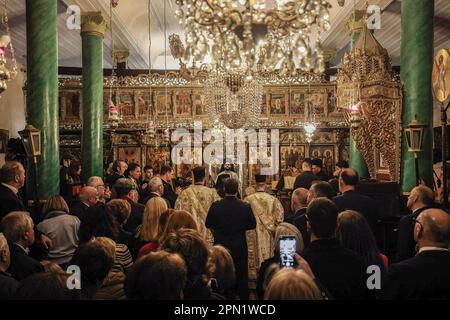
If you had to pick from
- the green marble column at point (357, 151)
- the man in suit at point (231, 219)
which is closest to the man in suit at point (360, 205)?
the man in suit at point (231, 219)

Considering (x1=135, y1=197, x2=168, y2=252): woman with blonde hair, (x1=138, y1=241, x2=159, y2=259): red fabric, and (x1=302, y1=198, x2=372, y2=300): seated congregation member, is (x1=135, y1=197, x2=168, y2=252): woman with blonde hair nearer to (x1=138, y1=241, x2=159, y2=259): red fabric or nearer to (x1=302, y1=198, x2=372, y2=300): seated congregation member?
(x1=138, y1=241, x2=159, y2=259): red fabric

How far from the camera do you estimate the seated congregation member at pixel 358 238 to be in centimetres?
346

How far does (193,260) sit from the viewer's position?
2.86m

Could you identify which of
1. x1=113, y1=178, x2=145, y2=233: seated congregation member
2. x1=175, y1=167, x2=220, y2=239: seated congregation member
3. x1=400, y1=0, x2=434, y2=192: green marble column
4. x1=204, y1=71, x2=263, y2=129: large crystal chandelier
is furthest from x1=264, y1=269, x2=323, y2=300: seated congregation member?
x1=204, y1=71, x2=263, y2=129: large crystal chandelier

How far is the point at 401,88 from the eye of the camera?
7.70m

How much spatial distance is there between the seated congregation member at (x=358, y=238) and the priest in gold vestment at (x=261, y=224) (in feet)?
11.1

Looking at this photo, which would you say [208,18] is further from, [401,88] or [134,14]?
[134,14]

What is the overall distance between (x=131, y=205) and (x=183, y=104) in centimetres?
1064

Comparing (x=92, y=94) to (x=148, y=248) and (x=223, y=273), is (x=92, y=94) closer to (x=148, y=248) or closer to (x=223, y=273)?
A: (x=148, y=248)

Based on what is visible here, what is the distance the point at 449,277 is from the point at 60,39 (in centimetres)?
1558

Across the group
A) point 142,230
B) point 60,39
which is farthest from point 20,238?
point 60,39

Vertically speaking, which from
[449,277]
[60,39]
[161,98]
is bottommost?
[449,277]

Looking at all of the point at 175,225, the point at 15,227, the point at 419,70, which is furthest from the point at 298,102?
the point at 15,227

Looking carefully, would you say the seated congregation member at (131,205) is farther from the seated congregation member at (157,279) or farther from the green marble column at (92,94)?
the green marble column at (92,94)
